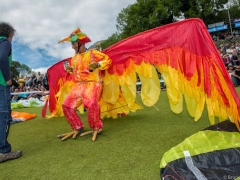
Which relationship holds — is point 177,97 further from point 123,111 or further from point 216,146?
point 123,111

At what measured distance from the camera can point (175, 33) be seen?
280 cm

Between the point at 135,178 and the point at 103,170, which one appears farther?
the point at 103,170

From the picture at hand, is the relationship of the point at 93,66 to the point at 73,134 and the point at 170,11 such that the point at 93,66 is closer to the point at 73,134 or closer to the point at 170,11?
the point at 73,134

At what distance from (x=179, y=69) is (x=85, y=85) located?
1465mm

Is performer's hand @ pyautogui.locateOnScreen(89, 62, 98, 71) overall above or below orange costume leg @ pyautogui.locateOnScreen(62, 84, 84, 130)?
above

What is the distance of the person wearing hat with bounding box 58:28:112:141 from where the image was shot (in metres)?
3.43

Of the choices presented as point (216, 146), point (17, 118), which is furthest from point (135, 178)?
point (17, 118)

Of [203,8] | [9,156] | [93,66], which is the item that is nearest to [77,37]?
[93,66]

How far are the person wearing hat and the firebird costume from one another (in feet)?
1.21

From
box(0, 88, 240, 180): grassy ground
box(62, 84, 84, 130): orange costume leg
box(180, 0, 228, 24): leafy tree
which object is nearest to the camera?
box(0, 88, 240, 180): grassy ground

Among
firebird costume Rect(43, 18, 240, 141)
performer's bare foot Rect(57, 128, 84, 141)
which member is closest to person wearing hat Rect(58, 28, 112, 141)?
performer's bare foot Rect(57, 128, 84, 141)

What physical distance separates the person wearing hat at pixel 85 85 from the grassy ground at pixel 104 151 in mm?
241

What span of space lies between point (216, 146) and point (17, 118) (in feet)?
15.5

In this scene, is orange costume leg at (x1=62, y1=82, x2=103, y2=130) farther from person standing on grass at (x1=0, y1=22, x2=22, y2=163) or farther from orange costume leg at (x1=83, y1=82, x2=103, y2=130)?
person standing on grass at (x1=0, y1=22, x2=22, y2=163)
